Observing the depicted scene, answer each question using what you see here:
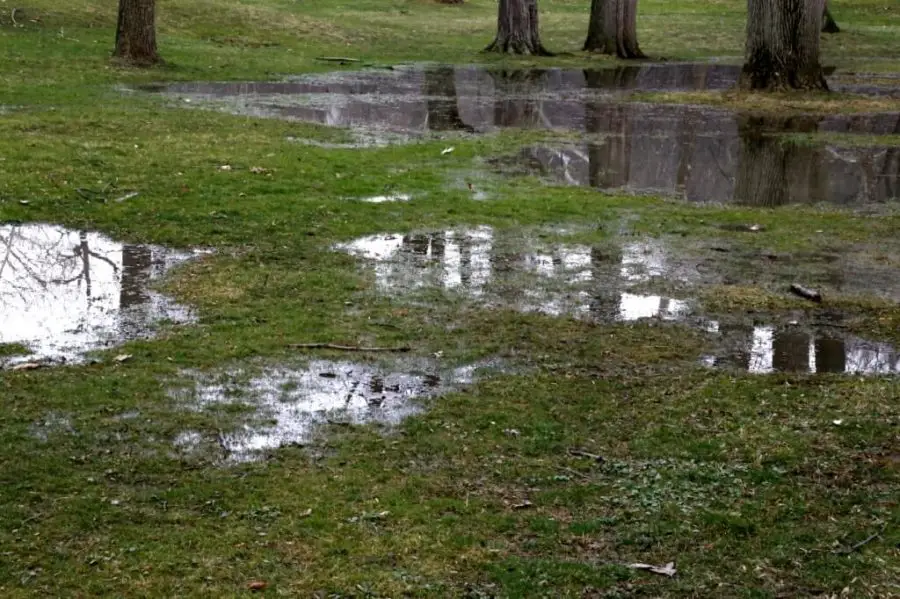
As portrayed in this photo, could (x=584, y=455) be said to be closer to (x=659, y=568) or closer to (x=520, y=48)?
(x=659, y=568)

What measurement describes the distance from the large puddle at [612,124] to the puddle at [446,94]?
30 millimetres

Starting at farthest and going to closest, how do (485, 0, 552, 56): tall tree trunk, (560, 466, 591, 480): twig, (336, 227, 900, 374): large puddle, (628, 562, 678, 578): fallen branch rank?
(485, 0, 552, 56): tall tree trunk < (336, 227, 900, 374): large puddle < (560, 466, 591, 480): twig < (628, 562, 678, 578): fallen branch

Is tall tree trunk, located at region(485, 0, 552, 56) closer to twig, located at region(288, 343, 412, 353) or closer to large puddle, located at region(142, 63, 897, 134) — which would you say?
large puddle, located at region(142, 63, 897, 134)

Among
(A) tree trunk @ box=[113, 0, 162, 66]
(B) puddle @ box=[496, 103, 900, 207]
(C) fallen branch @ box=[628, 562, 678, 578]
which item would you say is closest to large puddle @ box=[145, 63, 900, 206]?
(B) puddle @ box=[496, 103, 900, 207]

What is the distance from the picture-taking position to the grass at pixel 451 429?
4.60m

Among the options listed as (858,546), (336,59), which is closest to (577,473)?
(858,546)

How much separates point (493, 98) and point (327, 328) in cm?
1394

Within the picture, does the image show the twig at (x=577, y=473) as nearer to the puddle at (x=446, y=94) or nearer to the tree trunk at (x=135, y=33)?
the puddle at (x=446, y=94)

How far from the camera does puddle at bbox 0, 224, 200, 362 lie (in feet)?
24.1

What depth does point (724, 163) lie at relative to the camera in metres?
14.4

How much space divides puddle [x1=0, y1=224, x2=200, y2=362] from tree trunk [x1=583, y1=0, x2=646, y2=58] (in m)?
22.2

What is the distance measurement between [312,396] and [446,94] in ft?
50.9

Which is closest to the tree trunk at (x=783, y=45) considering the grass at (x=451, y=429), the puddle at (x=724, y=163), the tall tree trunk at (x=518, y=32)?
the puddle at (x=724, y=163)

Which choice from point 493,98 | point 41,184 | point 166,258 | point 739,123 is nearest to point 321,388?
point 166,258
